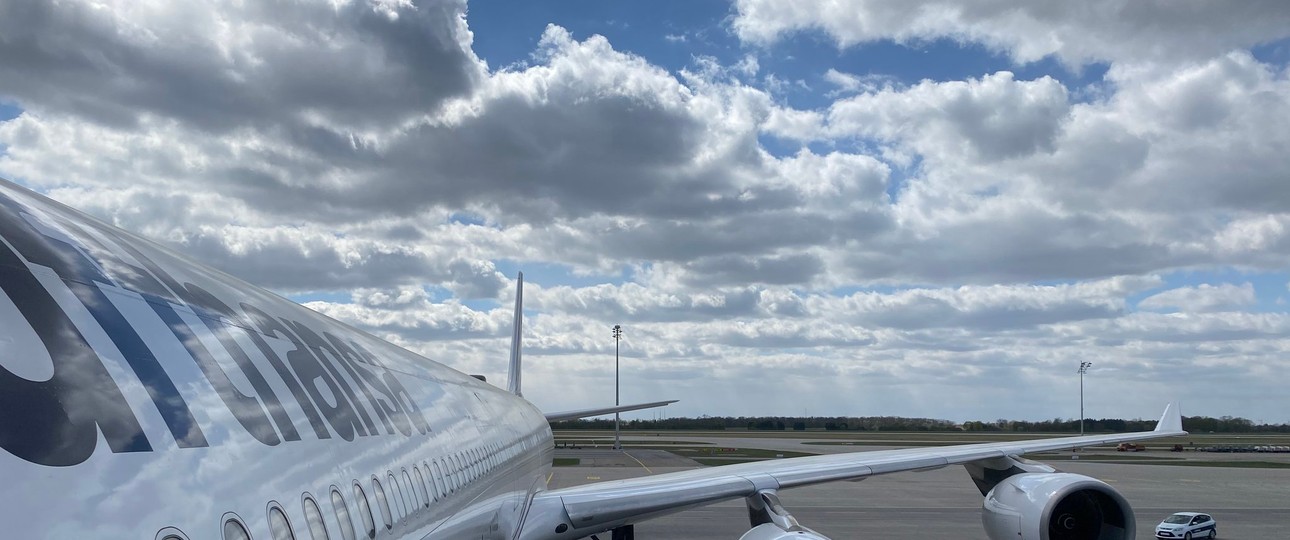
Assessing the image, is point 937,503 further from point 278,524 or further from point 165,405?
point 165,405

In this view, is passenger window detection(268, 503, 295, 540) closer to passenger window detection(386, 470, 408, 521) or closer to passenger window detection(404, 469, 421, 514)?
passenger window detection(386, 470, 408, 521)

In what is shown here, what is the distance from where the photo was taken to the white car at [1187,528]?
79.6 feet

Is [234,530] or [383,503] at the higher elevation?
[234,530]

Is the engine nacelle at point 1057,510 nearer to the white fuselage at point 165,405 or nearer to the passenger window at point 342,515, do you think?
the white fuselage at point 165,405

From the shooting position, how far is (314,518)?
4.10 meters

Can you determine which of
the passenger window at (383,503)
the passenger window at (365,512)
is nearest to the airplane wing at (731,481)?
the passenger window at (383,503)

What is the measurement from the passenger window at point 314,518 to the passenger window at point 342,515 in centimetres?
24

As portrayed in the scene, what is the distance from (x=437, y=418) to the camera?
27.2 ft

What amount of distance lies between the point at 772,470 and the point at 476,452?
662 cm

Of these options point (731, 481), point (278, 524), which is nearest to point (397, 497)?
point (278, 524)

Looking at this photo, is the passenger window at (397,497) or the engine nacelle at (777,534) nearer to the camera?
the passenger window at (397,497)

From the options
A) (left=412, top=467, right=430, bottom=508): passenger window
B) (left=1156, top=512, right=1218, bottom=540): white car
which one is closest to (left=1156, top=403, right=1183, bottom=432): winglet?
(left=1156, top=512, right=1218, bottom=540): white car

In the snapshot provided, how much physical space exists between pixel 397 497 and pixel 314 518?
1560 millimetres

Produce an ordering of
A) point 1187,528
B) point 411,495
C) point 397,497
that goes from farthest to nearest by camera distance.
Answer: point 1187,528, point 411,495, point 397,497
